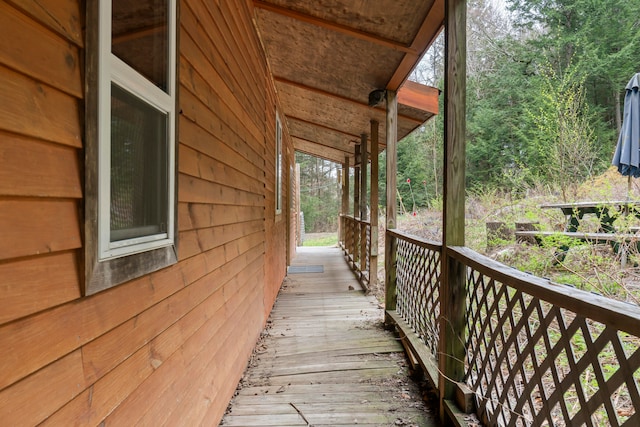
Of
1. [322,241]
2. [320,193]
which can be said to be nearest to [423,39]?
[322,241]

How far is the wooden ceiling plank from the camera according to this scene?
4.42 meters

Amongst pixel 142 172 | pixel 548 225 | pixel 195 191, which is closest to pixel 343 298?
pixel 548 225

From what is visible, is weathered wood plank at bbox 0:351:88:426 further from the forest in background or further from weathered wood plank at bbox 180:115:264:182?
the forest in background

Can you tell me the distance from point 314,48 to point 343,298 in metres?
3.41

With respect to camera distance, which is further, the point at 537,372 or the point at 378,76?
the point at 378,76

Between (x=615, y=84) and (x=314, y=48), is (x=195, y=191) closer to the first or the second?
(x=314, y=48)

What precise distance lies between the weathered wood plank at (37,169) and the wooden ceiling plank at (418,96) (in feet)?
13.5

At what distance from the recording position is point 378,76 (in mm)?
4012

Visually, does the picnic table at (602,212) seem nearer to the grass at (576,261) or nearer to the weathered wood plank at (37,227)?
the grass at (576,261)

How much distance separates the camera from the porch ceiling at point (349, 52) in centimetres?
274

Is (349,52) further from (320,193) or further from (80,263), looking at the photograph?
(320,193)

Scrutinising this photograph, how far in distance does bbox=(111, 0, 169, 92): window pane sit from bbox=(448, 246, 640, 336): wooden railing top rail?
1.55m

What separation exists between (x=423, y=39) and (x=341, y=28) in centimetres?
71

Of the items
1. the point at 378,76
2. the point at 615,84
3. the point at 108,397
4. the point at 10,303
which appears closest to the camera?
the point at 10,303
